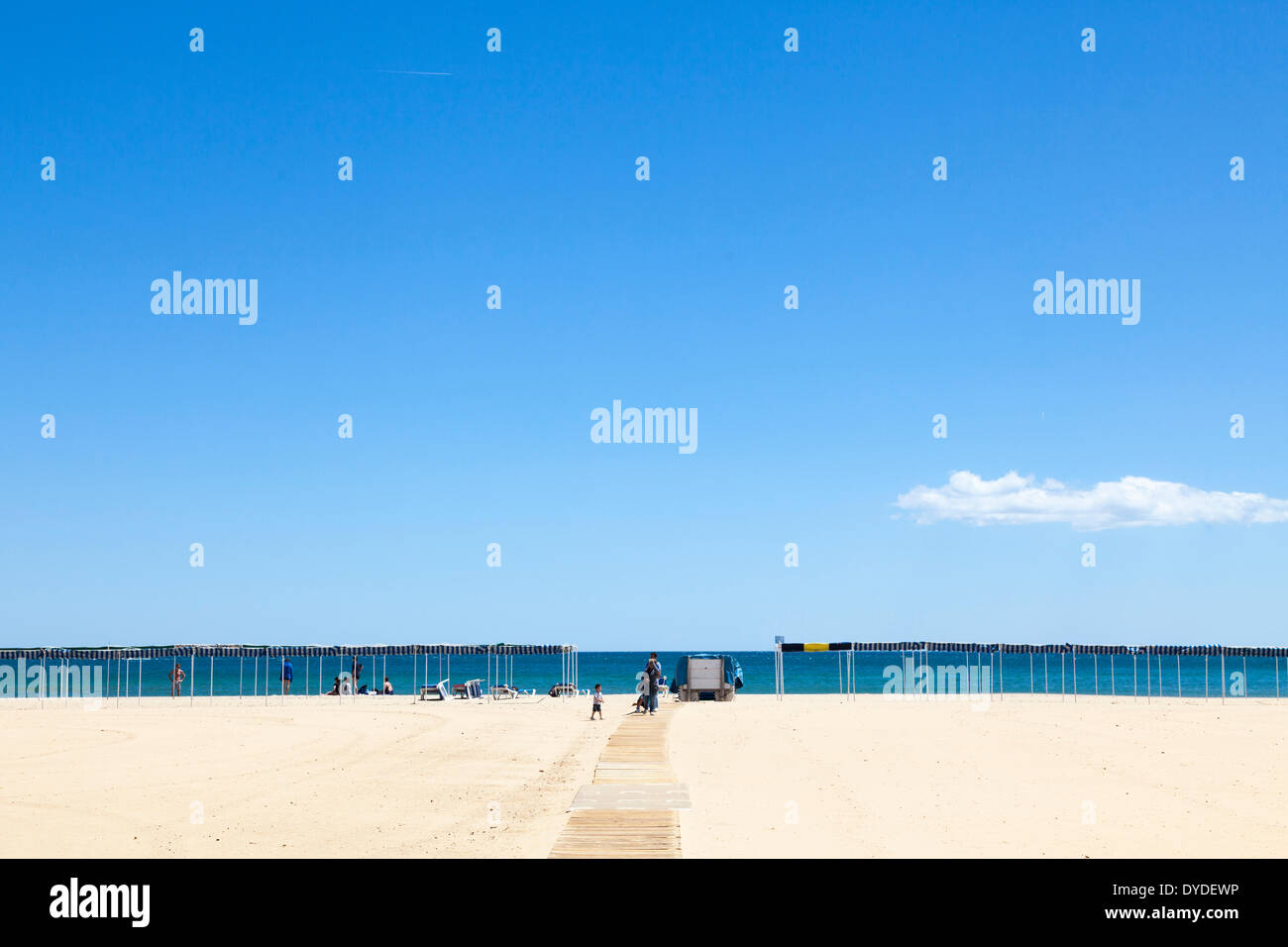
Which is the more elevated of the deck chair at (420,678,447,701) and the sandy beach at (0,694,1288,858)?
the sandy beach at (0,694,1288,858)

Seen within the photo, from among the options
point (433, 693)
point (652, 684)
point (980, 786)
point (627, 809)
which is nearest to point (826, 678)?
point (433, 693)

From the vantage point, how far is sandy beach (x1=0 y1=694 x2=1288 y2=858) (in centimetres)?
1287

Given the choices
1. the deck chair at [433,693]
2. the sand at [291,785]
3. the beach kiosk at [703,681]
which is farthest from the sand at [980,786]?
the deck chair at [433,693]

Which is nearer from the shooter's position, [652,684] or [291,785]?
[291,785]

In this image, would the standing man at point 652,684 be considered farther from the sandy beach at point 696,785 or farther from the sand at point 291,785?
the sand at point 291,785

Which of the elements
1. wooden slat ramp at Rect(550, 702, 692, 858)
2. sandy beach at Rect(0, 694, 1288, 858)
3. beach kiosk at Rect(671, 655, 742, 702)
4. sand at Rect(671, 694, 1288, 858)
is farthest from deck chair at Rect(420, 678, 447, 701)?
wooden slat ramp at Rect(550, 702, 692, 858)

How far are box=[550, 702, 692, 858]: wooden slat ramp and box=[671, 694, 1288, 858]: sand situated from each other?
338mm

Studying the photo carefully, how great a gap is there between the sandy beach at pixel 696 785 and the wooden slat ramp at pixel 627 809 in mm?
301

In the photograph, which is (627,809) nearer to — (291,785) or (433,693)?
(291,785)

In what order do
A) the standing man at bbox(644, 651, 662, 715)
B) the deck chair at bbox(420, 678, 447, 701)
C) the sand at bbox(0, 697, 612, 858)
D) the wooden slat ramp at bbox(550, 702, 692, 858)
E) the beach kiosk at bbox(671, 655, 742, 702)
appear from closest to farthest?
the wooden slat ramp at bbox(550, 702, 692, 858) → the sand at bbox(0, 697, 612, 858) → the standing man at bbox(644, 651, 662, 715) → the beach kiosk at bbox(671, 655, 742, 702) → the deck chair at bbox(420, 678, 447, 701)

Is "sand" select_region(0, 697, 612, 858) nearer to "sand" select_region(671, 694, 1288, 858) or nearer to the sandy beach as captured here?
the sandy beach

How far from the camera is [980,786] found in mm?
17688

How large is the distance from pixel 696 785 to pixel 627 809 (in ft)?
10.2
